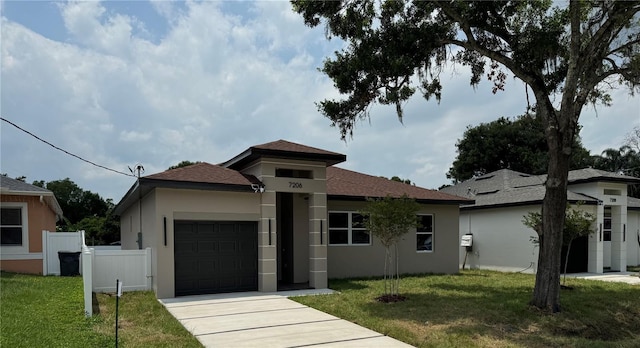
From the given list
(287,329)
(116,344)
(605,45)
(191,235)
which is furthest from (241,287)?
(605,45)

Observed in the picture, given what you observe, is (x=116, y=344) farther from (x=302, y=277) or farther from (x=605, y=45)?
(x=605, y=45)

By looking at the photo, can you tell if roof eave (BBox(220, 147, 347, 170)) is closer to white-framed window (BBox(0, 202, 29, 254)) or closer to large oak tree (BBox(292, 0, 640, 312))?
large oak tree (BBox(292, 0, 640, 312))

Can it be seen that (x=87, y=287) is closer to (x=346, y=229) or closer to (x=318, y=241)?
(x=318, y=241)

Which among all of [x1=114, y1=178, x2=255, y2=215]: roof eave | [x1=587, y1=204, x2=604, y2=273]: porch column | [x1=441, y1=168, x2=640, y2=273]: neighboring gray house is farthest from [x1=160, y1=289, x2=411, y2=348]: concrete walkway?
[x1=587, y1=204, x2=604, y2=273]: porch column

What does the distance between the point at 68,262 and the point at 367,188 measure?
10.8 metres

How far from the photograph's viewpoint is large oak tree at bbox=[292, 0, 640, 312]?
32.1ft

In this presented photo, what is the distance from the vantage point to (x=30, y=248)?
15953 millimetres

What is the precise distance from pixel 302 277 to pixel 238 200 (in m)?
3.73

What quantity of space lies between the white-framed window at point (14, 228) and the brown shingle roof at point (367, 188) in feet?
35.7

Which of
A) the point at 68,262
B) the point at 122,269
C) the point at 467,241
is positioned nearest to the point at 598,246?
the point at 467,241

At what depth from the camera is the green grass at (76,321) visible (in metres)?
6.64

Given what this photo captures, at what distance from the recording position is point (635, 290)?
13.0 metres


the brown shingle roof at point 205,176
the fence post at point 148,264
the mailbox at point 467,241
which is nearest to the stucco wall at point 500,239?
the mailbox at point 467,241

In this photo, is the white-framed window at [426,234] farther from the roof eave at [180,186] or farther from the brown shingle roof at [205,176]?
the roof eave at [180,186]
